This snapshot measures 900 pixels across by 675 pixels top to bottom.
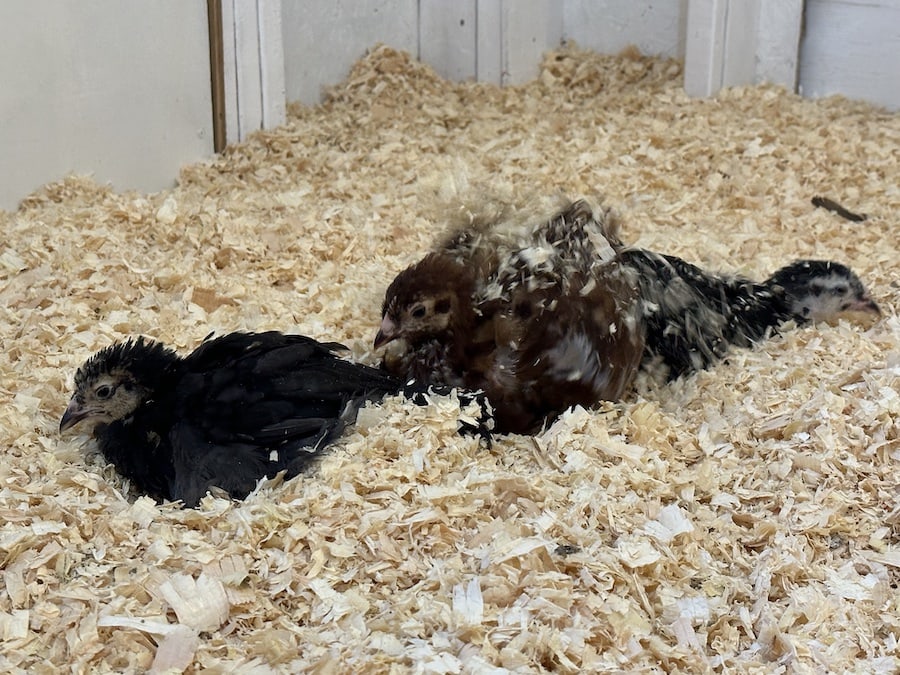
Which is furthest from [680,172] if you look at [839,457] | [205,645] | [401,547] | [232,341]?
[205,645]

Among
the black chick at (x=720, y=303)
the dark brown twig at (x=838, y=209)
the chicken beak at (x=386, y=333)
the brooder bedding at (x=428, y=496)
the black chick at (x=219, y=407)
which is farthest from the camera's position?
the dark brown twig at (x=838, y=209)

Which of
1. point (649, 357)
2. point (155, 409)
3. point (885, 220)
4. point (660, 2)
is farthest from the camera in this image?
point (660, 2)

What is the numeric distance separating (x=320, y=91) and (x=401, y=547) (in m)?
3.69

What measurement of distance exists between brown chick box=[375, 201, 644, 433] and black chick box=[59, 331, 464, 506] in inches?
6.5

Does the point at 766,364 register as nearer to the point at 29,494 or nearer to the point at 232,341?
the point at 232,341

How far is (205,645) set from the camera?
1.78 meters

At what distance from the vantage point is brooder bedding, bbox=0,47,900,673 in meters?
1.81

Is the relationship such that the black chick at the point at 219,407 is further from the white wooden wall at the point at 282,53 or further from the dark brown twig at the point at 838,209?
the dark brown twig at the point at 838,209

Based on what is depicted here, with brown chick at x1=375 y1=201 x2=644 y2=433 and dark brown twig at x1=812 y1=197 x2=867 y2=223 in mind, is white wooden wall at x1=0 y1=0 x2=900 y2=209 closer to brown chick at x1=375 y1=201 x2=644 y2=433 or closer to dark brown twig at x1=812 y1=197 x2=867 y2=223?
dark brown twig at x1=812 y1=197 x2=867 y2=223

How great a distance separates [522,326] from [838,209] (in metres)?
2.25

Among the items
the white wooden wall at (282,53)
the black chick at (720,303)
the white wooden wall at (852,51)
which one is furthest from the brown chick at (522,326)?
the white wooden wall at (852,51)

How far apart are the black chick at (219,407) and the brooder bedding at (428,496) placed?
0.08 metres

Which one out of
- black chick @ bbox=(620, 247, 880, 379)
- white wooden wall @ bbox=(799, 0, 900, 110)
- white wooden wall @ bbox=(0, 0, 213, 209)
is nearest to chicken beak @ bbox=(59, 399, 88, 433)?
black chick @ bbox=(620, 247, 880, 379)

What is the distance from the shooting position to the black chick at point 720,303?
2.96m
